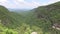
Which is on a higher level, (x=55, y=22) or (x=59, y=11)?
(x=59, y=11)

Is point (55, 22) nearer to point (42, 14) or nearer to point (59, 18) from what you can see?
point (59, 18)

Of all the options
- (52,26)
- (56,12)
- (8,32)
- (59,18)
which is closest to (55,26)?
(52,26)

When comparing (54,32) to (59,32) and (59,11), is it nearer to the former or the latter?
(59,32)

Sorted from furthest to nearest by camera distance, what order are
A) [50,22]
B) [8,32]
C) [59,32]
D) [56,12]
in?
[56,12] < [50,22] < [59,32] < [8,32]

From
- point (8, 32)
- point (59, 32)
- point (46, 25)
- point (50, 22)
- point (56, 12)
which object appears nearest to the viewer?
point (8, 32)

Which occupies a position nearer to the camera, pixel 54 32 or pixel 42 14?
pixel 54 32

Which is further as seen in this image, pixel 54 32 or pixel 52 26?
pixel 52 26

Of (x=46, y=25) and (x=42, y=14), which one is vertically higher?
(x=42, y=14)

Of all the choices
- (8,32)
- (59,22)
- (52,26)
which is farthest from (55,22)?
(8,32)

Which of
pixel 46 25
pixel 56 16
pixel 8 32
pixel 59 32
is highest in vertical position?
pixel 56 16
